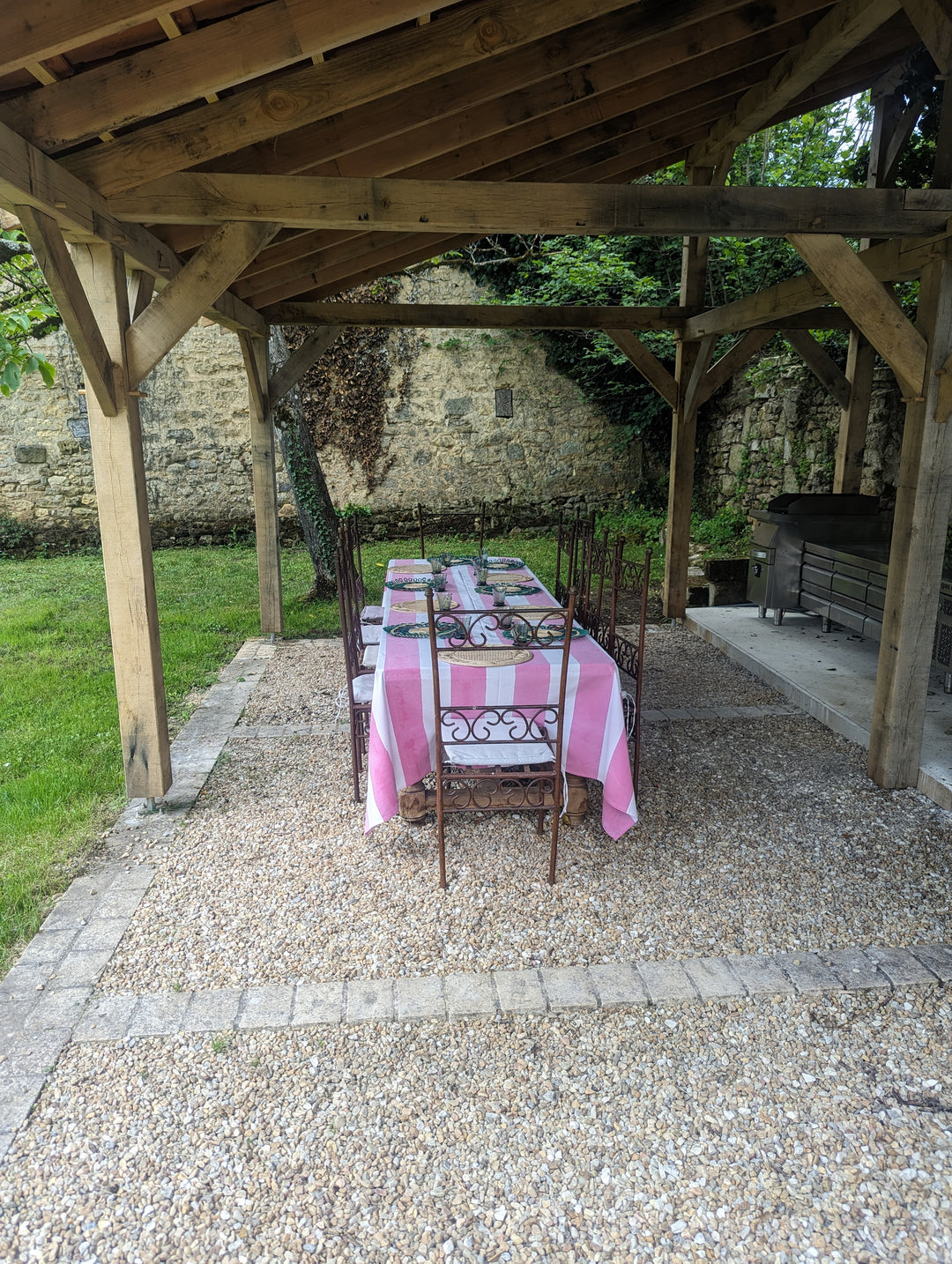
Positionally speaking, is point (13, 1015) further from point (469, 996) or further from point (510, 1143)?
point (510, 1143)

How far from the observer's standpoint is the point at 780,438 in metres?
8.66

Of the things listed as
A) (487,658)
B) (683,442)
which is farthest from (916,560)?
(683,442)

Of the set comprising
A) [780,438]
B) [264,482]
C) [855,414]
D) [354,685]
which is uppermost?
[855,414]

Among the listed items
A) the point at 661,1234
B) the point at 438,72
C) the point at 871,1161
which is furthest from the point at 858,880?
the point at 438,72

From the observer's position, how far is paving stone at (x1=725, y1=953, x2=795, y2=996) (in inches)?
96.6

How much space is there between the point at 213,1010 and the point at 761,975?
5.65ft

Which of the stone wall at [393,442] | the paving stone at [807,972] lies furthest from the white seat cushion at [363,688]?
the stone wall at [393,442]

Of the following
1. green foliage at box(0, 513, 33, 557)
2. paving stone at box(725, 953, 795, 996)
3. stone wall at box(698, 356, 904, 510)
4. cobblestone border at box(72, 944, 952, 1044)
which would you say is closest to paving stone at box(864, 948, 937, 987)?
cobblestone border at box(72, 944, 952, 1044)

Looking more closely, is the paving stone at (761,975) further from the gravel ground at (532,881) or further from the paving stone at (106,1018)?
the paving stone at (106,1018)

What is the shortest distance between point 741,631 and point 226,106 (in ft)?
16.7

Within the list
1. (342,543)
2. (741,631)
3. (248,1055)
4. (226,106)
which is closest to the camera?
(248,1055)

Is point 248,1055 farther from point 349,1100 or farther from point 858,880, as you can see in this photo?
point 858,880

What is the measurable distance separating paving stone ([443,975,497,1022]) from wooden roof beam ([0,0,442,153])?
2942mm

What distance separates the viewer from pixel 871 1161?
1882 millimetres
